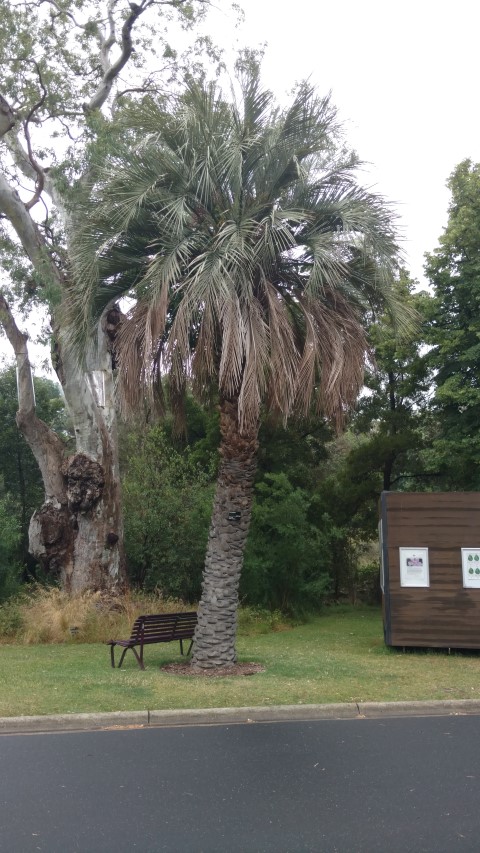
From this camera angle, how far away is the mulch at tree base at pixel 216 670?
11.3 meters

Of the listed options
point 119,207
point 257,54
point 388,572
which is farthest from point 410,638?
point 257,54

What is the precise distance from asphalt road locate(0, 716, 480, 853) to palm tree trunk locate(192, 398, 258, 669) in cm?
314

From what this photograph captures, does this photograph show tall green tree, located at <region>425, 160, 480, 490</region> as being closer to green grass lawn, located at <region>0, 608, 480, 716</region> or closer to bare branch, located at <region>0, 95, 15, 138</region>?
green grass lawn, located at <region>0, 608, 480, 716</region>

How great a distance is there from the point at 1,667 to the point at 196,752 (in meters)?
5.85

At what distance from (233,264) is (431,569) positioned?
5.95 m

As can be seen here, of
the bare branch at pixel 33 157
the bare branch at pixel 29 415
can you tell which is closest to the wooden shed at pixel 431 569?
the bare branch at pixel 29 415

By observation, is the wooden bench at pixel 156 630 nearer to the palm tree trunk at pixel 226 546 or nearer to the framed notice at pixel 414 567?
the palm tree trunk at pixel 226 546

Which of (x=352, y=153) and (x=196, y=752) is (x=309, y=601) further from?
(x=196, y=752)

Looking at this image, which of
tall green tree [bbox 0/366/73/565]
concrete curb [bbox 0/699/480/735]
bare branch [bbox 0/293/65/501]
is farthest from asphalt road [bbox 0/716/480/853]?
tall green tree [bbox 0/366/73/565]

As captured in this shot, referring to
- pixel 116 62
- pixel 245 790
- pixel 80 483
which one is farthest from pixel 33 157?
pixel 245 790

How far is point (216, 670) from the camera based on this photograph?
37.5 ft

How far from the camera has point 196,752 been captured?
24.2ft

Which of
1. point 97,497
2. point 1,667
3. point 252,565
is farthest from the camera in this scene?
point 252,565

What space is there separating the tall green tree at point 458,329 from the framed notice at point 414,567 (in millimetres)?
5832
